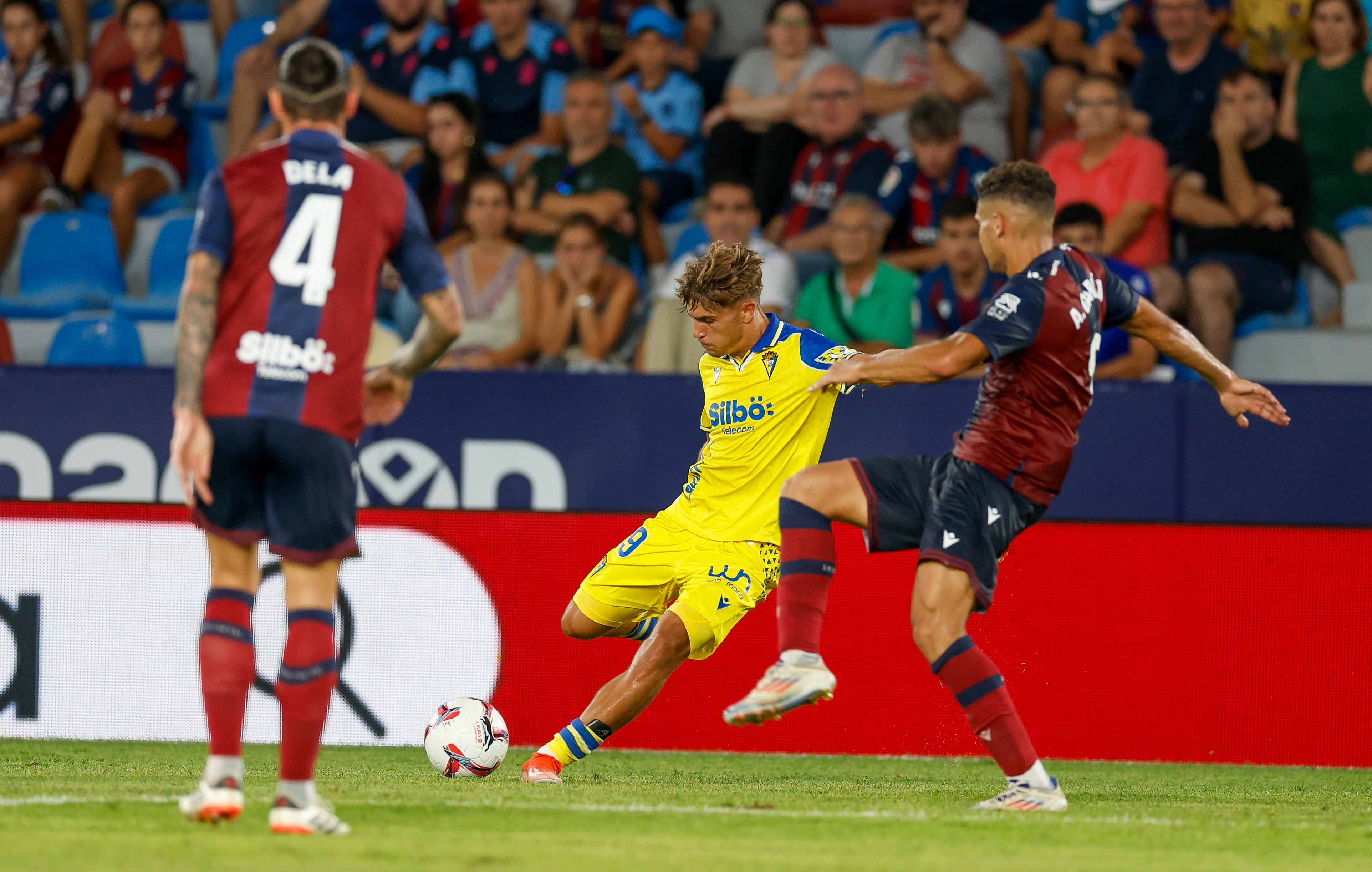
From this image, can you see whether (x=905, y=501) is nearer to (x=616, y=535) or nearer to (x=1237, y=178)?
(x=616, y=535)

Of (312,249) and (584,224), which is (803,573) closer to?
(312,249)

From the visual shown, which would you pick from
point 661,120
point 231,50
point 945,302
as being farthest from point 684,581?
point 231,50

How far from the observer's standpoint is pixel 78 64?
1177 centimetres

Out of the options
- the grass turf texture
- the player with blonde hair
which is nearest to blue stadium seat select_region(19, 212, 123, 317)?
the grass turf texture

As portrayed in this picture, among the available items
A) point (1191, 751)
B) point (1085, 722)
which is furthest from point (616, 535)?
point (1191, 751)

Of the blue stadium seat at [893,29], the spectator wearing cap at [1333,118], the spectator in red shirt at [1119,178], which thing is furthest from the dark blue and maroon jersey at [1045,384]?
the blue stadium seat at [893,29]

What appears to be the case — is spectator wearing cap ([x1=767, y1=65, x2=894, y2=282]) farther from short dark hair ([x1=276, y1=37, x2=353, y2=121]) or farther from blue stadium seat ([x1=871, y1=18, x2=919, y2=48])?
short dark hair ([x1=276, y1=37, x2=353, y2=121])

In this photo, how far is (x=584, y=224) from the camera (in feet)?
31.1

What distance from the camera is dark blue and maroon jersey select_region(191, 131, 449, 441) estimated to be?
4129 millimetres

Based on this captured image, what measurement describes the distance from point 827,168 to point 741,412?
437 cm

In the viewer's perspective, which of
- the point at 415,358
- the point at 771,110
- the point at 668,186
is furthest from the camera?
the point at 668,186

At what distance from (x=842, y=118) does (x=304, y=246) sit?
631 centimetres

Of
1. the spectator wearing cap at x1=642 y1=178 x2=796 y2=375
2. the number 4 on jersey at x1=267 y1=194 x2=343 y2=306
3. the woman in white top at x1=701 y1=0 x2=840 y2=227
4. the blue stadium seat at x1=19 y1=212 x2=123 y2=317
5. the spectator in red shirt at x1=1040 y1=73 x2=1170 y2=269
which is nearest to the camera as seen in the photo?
the number 4 on jersey at x1=267 y1=194 x2=343 y2=306

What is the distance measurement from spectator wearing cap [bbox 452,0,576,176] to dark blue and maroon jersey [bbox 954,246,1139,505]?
617cm
